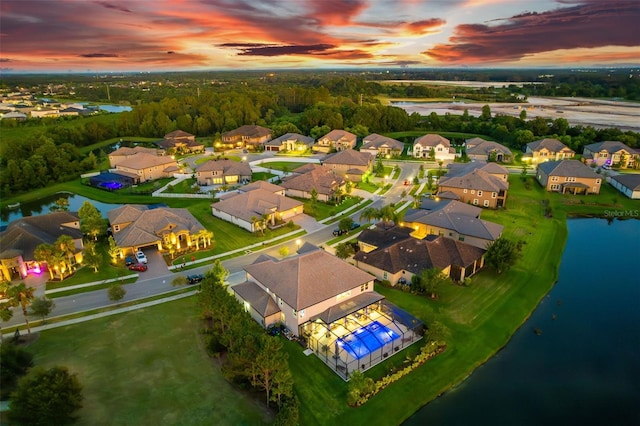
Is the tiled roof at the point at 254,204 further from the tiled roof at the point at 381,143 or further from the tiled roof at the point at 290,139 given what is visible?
the tiled roof at the point at 290,139

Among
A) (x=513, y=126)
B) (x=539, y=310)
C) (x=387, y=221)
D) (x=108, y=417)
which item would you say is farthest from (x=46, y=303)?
(x=513, y=126)

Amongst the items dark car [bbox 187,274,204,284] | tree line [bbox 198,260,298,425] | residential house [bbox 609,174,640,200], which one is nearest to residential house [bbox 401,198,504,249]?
dark car [bbox 187,274,204,284]

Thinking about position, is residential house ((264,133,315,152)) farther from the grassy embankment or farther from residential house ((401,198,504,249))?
the grassy embankment

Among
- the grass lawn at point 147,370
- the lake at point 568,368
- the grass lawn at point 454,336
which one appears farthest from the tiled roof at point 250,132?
the lake at point 568,368

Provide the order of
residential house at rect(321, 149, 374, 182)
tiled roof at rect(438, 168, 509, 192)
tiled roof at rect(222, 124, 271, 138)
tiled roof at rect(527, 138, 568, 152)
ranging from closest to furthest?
tiled roof at rect(438, 168, 509, 192) → residential house at rect(321, 149, 374, 182) → tiled roof at rect(527, 138, 568, 152) → tiled roof at rect(222, 124, 271, 138)

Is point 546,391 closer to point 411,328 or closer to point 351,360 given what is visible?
point 411,328

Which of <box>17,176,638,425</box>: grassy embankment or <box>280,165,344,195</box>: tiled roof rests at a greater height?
<box>280,165,344,195</box>: tiled roof
